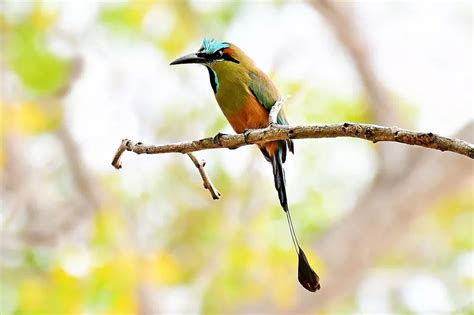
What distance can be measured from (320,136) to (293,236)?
0.27 metres

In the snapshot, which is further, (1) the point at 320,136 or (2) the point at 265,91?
(2) the point at 265,91

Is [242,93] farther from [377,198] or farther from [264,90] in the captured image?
[377,198]

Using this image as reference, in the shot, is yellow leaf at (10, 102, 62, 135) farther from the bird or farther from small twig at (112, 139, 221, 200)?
small twig at (112, 139, 221, 200)

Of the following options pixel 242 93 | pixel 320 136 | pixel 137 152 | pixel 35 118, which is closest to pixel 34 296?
pixel 35 118

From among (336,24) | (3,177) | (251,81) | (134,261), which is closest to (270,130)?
(251,81)

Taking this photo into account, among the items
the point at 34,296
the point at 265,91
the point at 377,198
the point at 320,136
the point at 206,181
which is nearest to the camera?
the point at 320,136

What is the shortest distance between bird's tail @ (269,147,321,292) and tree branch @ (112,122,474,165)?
18 cm

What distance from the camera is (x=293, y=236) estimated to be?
1401 mm

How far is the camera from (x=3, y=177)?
4.52m

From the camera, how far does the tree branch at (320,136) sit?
107cm

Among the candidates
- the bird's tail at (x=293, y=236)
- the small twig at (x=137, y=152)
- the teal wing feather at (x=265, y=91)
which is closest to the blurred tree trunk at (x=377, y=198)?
the teal wing feather at (x=265, y=91)

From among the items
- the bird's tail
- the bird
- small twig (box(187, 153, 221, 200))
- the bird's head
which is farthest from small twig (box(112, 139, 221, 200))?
the bird's head

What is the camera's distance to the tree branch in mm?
1071

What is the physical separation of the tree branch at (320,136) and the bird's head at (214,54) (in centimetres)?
60
